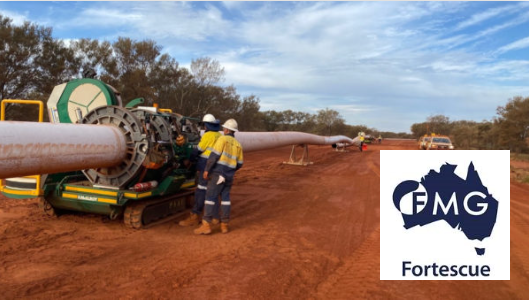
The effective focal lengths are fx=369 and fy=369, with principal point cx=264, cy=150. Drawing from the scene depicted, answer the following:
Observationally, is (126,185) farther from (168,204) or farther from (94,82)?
(94,82)

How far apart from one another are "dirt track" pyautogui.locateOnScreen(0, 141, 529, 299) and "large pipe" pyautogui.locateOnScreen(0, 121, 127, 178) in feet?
3.92

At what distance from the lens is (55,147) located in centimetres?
447

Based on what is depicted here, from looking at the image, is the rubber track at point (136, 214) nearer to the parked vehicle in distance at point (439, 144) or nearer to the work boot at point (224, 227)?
the work boot at point (224, 227)

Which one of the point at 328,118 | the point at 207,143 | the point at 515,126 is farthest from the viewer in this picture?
the point at 328,118

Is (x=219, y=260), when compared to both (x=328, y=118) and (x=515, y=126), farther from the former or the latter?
(x=328, y=118)

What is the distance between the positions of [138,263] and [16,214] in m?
3.67

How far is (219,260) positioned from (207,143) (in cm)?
231

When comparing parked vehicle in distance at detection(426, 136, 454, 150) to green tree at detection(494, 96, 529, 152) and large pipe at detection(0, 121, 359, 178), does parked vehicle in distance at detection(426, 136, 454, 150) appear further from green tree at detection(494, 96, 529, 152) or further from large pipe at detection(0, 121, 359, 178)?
large pipe at detection(0, 121, 359, 178)

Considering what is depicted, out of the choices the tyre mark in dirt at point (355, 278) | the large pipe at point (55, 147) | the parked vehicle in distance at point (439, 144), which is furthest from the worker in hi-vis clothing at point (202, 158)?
the parked vehicle in distance at point (439, 144)

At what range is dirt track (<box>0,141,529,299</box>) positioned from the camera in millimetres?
4016

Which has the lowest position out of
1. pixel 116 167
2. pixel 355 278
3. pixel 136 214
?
pixel 355 278

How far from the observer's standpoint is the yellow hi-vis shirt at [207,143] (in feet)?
21.3

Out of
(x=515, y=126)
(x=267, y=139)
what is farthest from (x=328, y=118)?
(x=267, y=139)

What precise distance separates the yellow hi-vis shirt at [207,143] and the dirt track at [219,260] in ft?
4.44
